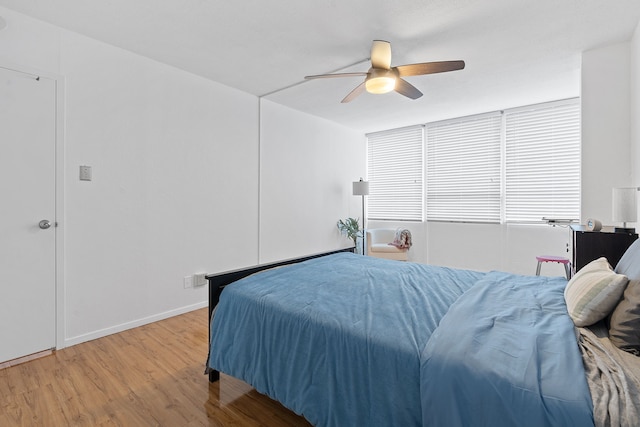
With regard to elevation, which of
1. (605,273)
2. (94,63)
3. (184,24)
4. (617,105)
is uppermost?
(184,24)

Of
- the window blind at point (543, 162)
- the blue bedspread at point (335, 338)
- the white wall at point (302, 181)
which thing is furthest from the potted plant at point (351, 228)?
the blue bedspread at point (335, 338)

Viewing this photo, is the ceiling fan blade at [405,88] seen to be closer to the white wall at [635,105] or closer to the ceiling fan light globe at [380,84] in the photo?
the ceiling fan light globe at [380,84]

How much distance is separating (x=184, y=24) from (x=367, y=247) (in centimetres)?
369

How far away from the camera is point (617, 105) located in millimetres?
2752

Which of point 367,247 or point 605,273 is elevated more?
point 605,273

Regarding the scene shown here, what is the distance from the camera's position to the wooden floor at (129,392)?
5.49 feet

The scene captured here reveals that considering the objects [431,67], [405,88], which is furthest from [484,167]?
[431,67]

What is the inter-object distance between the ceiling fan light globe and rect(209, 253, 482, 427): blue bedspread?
150 cm

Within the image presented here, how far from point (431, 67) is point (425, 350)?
205 cm

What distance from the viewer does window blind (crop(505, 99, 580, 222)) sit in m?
4.10

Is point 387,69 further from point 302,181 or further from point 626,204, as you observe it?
point 302,181

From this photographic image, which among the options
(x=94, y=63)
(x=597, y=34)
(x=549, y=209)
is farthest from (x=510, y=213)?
(x=94, y=63)

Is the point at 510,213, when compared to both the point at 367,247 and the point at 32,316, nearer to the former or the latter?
the point at 367,247

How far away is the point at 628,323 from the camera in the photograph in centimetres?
116
